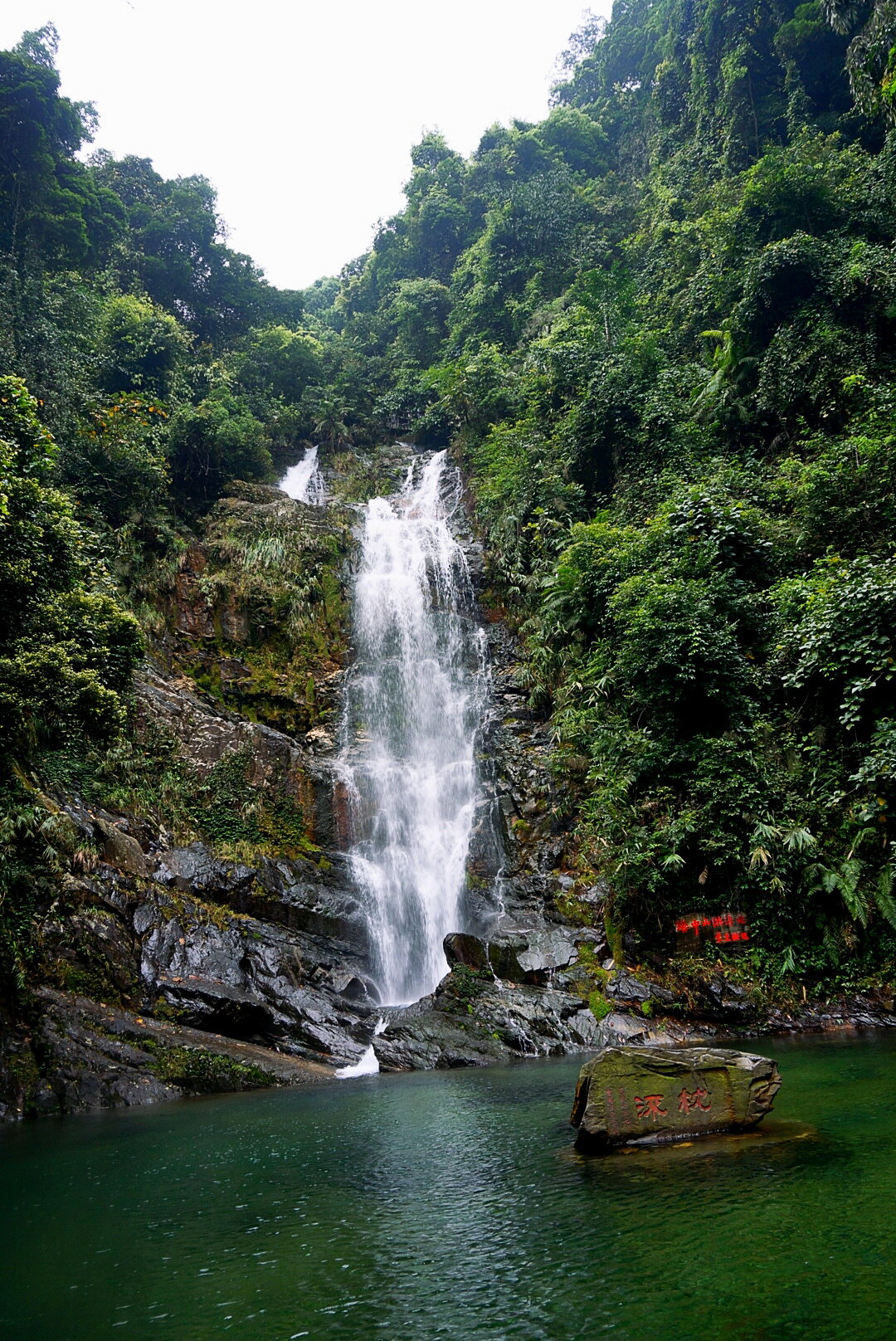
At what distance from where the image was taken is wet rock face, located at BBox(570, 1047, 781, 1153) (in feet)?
18.4

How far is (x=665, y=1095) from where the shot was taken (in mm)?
5730

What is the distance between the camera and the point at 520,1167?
540cm

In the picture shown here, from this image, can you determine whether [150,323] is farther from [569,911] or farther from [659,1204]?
[659,1204]

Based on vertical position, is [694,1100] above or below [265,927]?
below

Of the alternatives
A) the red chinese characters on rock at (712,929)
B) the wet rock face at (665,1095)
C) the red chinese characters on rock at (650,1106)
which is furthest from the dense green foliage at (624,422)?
the red chinese characters on rock at (650,1106)

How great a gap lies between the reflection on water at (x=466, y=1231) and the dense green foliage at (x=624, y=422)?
5.09 metres

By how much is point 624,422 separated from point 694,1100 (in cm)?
1594

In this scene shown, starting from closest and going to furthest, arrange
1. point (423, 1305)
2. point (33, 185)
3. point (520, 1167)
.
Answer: point (423, 1305) < point (520, 1167) < point (33, 185)

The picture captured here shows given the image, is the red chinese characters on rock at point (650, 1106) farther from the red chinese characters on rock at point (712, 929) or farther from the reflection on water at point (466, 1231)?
the red chinese characters on rock at point (712, 929)

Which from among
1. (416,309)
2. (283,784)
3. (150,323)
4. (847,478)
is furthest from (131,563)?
(416,309)

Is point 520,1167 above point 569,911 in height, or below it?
below

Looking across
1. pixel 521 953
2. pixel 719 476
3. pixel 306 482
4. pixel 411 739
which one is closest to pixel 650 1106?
pixel 521 953

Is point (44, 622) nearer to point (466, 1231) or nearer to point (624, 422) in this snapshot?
point (466, 1231)

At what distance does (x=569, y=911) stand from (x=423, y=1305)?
10.1 m
